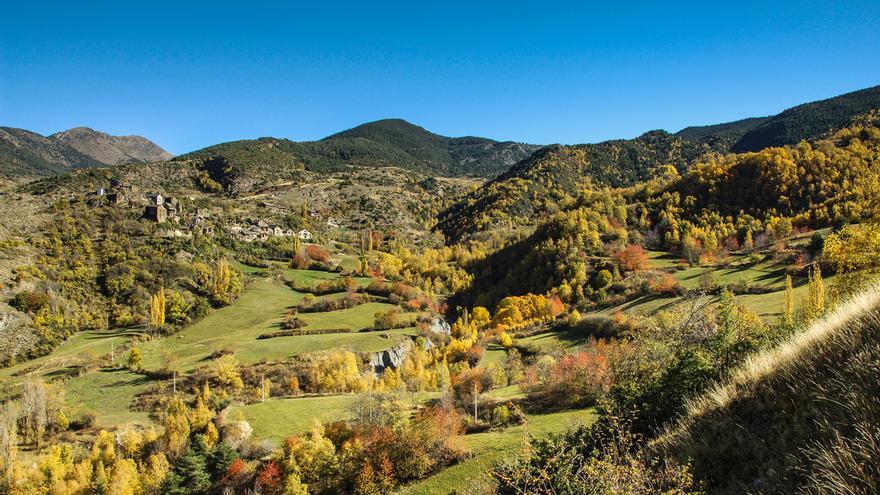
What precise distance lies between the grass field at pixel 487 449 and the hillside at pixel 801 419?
15839 mm

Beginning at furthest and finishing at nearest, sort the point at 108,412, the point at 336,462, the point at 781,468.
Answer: the point at 108,412
the point at 336,462
the point at 781,468

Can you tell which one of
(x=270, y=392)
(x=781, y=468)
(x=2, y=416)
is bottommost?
(x=270, y=392)

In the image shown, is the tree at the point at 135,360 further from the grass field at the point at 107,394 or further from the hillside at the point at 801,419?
the hillside at the point at 801,419

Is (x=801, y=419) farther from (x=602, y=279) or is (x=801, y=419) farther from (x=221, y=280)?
(x=221, y=280)

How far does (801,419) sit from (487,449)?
26.0m

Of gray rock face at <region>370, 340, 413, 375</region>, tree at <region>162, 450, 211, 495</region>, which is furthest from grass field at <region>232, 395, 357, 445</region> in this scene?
gray rock face at <region>370, 340, 413, 375</region>

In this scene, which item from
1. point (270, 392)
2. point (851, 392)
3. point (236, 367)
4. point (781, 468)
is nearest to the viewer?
point (851, 392)

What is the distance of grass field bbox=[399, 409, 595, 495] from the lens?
26.2 m

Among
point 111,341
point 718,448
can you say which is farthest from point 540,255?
point 718,448

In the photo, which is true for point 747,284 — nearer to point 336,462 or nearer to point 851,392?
point 336,462

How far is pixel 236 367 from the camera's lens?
210 ft

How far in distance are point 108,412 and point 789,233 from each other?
15405 centimetres

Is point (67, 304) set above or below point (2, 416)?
above

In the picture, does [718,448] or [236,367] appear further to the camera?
[236,367]
